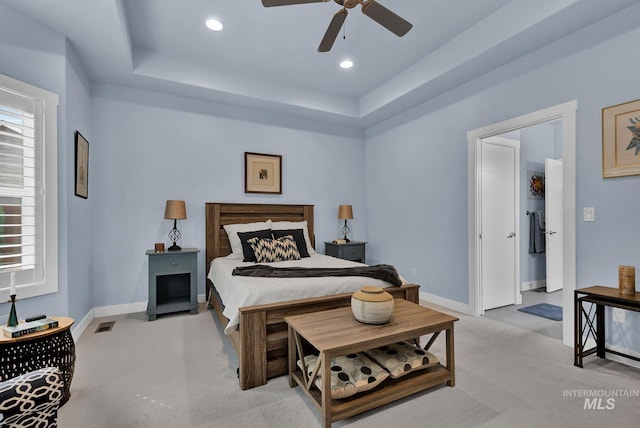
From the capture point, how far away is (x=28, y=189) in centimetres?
237

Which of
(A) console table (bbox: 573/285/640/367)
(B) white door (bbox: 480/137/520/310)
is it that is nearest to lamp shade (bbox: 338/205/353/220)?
(B) white door (bbox: 480/137/520/310)

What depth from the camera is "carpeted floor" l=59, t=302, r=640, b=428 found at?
5.62 ft

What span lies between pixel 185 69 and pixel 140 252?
A: 2249 mm

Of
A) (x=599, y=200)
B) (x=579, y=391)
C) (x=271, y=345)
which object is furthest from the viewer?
(x=599, y=200)

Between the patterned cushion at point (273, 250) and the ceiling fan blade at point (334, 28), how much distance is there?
208cm

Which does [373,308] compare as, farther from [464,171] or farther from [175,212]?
[175,212]

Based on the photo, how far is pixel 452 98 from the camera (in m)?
3.75

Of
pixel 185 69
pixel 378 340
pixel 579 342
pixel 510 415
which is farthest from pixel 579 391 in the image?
pixel 185 69

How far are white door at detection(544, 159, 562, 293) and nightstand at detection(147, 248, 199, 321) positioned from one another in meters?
4.86

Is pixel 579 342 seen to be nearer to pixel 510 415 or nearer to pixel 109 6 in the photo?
→ pixel 510 415

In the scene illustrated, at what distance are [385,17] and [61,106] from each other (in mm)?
2719

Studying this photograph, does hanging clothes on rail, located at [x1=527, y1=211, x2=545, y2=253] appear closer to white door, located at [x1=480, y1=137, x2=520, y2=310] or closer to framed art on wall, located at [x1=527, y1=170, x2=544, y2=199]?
framed art on wall, located at [x1=527, y1=170, x2=544, y2=199]

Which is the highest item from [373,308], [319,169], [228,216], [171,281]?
[319,169]

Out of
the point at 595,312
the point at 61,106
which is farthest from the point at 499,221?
the point at 61,106
